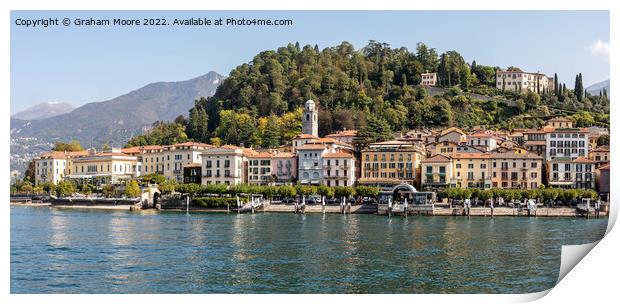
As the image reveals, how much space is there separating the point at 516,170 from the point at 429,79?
1765 centimetres

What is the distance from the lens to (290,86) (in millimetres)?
45625

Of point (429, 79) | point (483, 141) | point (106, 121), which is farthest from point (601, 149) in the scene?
point (106, 121)

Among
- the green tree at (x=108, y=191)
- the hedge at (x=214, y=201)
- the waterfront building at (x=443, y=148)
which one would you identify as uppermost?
the waterfront building at (x=443, y=148)

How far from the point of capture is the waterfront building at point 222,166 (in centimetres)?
3319

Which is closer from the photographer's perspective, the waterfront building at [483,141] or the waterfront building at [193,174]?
the waterfront building at [483,141]

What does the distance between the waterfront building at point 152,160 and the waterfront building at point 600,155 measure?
59.5 ft

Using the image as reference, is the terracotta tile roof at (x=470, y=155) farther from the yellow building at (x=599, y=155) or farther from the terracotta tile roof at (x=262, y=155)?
the terracotta tile roof at (x=262, y=155)

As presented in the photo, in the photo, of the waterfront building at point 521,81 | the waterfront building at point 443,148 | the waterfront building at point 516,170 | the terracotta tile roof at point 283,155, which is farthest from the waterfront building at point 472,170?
the waterfront building at point 521,81

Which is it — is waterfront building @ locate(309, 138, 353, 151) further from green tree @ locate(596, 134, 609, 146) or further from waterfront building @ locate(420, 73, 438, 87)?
waterfront building @ locate(420, 73, 438, 87)
